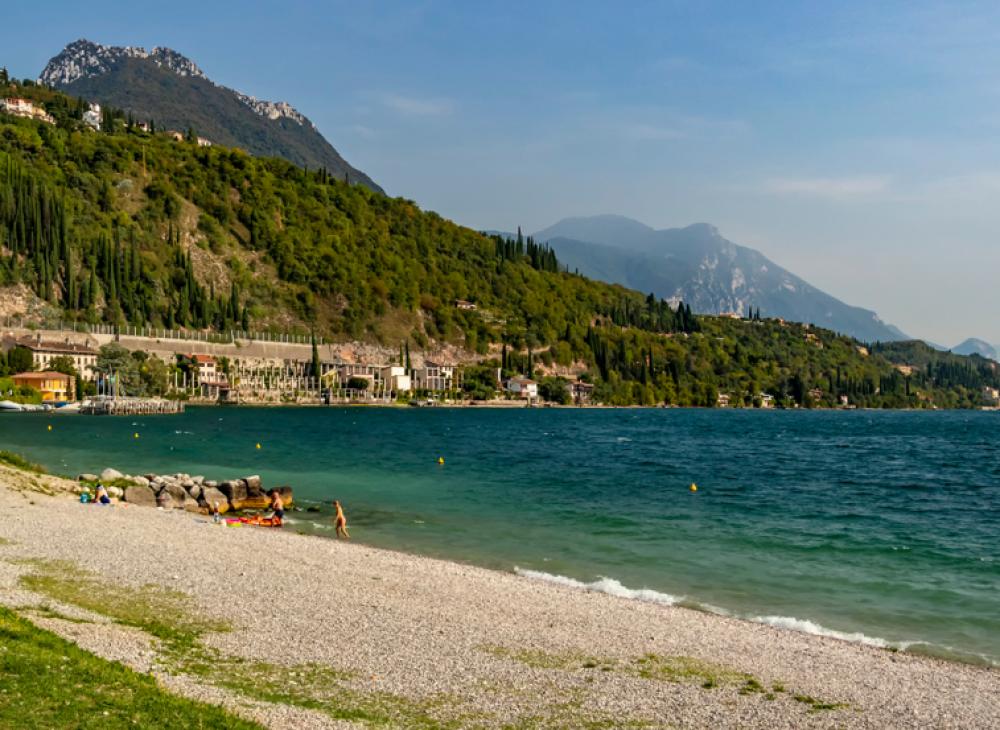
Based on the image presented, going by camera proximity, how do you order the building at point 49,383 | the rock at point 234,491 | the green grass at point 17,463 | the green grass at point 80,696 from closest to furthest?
the green grass at point 80,696 → the rock at point 234,491 → the green grass at point 17,463 → the building at point 49,383

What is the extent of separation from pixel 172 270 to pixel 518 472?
150097mm

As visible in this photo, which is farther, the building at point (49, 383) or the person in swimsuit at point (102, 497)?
the building at point (49, 383)

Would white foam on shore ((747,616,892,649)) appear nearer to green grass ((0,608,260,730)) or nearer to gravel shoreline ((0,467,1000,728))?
Answer: gravel shoreline ((0,467,1000,728))

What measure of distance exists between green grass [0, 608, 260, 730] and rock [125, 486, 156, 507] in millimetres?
24061

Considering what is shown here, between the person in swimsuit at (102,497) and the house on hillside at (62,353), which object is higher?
the house on hillside at (62,353)

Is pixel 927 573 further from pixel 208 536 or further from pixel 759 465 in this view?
pixel 759 465

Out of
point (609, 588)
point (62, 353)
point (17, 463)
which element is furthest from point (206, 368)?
point (609, 588)

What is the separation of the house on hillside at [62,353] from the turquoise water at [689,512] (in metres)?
58.7

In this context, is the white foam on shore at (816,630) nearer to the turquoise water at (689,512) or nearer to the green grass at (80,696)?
the turquoise water at (689,512)

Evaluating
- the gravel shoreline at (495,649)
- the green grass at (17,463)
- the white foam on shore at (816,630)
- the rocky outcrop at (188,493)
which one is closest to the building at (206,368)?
the green grass at (17,463)

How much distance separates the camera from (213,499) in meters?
34.4

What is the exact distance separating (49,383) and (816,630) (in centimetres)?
13672

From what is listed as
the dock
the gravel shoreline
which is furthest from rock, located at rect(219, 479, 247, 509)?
Answer: the dock

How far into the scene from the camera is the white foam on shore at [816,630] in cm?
1688
